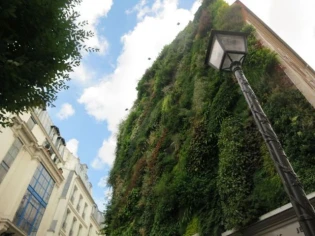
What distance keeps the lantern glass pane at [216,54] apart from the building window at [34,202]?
20.7m

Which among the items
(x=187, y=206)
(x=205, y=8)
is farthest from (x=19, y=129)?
(x=187, y=206)

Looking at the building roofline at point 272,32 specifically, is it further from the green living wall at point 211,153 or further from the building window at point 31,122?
the building window at point 31,122

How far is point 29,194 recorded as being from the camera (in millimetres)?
21422

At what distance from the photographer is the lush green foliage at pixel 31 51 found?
4473 millimetres

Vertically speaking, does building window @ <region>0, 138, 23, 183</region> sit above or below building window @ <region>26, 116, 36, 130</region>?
below

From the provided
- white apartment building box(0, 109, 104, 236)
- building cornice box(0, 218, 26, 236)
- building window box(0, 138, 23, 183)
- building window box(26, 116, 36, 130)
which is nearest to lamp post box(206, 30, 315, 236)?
white apartment building box(0, 109, 104, 236)

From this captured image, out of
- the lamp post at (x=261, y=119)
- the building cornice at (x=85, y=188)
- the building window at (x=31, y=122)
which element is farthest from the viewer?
the building cornice at (x=85, y=188)

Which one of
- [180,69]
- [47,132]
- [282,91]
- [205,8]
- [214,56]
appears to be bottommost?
[214,56]

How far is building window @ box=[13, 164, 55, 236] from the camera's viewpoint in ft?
66.8

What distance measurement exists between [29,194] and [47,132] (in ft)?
20.1

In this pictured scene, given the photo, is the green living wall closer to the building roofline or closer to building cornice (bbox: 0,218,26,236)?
the building roofline

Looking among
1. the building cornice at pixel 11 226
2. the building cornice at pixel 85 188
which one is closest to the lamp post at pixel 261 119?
the building cornice at pixel 11 226

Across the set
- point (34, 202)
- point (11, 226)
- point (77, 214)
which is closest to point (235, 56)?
point (11, 226)

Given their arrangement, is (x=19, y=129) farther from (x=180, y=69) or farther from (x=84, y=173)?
(x=84, y=173)
